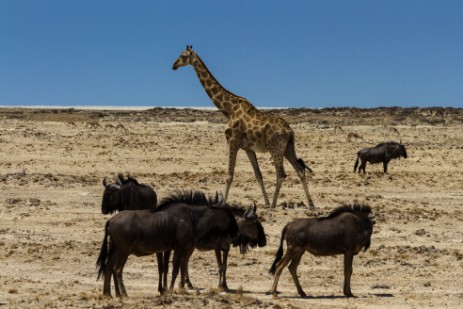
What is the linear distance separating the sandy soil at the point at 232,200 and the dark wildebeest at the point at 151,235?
42cm

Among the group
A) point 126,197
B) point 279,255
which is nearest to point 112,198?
point 126,197

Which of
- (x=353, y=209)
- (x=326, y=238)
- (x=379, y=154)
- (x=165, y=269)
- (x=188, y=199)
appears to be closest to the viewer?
(x=165, y=269)

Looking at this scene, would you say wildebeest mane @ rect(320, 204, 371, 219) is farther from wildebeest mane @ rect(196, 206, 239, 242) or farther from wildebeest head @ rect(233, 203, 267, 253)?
wildebeest mane @ rect(196, 206, 239, 242)

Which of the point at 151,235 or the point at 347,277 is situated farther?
the point at 347,277

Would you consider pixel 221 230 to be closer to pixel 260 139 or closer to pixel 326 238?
pixel 326 238

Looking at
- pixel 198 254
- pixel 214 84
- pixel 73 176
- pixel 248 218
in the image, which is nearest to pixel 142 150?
pixel 73 176

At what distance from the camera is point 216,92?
22891 millimetres

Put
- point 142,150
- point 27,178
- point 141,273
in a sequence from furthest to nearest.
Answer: point 142,150 → point 27,178 → point 141,273

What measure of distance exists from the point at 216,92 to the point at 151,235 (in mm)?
11323

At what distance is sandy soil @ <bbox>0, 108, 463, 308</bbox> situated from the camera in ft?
41.5

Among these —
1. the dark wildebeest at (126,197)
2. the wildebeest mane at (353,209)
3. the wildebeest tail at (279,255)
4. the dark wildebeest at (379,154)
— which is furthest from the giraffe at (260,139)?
the dark wildebeest at (379,154)

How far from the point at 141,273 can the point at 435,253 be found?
506 centimetres

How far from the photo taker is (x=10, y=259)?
15.4m

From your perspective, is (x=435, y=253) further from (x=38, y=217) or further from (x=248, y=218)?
(x=38, y=217)
